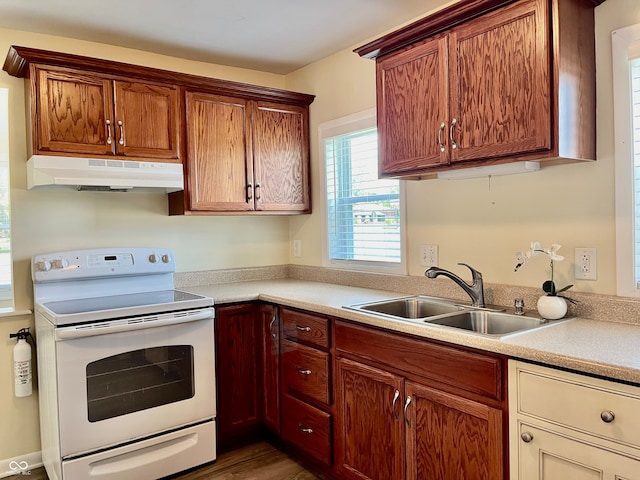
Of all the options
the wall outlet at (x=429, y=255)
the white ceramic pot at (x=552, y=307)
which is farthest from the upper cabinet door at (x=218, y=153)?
the white ceramic pot at (x=552, y=307)

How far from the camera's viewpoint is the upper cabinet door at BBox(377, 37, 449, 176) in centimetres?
211

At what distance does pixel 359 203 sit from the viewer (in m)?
3.07

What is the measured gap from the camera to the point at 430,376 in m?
1.84

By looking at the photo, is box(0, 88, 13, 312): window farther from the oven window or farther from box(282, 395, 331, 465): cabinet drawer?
box(282, 395, 331, 465): cabinet drawer

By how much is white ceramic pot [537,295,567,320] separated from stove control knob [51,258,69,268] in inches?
91.9

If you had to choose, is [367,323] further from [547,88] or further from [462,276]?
[547,88]

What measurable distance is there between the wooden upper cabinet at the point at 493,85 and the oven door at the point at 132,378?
4.52ft

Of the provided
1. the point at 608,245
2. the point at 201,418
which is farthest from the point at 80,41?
the point at 608,245

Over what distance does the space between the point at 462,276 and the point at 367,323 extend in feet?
2.13

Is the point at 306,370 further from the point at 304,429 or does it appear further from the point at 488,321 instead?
the point at 488,321

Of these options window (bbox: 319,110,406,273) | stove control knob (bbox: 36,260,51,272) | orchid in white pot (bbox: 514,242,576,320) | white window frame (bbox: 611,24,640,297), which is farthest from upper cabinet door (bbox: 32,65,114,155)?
white window frame (bbox: 611,24,640,297)

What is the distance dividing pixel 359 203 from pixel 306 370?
1.10 m

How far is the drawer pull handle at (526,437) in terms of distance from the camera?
59.4 inches

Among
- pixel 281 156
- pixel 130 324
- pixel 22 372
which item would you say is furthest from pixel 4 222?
pixel 281 156
